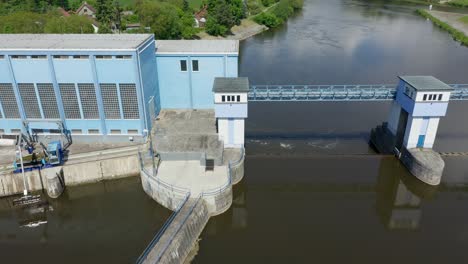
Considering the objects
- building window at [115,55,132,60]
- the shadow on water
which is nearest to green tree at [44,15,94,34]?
building window at [115,55,132,60]

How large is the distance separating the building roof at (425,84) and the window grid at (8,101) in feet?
105

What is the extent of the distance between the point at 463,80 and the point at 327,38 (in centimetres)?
3345

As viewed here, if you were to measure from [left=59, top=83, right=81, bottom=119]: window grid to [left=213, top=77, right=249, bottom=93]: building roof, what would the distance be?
11371mm

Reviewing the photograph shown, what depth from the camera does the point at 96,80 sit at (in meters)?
29.3

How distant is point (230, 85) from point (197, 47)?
6.88m

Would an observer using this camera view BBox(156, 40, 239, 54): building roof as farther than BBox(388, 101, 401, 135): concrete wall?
Yes

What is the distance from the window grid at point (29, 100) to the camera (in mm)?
29766

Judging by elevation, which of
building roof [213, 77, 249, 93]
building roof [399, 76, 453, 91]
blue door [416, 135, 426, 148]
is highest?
building roof [399, 76, 453, 91]

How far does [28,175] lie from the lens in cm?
2778

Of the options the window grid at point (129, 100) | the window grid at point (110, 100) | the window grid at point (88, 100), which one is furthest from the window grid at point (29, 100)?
the window grid at point (129, 100)

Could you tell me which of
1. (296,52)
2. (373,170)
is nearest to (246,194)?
(373,170)

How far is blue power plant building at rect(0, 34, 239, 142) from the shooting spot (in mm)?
28812

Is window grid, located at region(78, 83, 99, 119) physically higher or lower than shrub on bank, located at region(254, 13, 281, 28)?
higher

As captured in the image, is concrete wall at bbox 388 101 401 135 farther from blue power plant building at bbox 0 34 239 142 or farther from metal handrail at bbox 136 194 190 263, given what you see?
metal handrail at bbox 136 194 190 263
